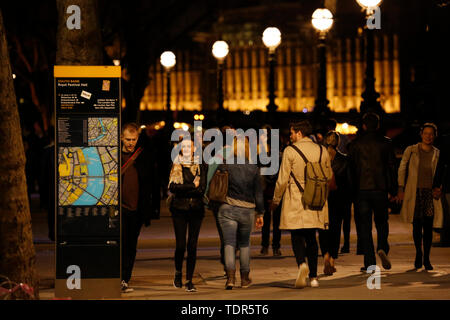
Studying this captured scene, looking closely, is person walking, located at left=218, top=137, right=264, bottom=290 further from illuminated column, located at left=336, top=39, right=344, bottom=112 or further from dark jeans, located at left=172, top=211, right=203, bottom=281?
illuminated column, located at left=336, top=39, right=344, bottom=112

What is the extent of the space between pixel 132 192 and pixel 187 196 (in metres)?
0.62

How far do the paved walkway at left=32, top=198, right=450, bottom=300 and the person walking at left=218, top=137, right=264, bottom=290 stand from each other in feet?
1.13

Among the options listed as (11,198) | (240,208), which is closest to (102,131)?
(11,198)

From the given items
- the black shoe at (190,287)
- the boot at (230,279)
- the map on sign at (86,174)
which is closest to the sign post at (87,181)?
the map on sign at (86,174)

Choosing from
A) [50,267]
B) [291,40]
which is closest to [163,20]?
[50,267]

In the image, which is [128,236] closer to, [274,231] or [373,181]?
[373,181]

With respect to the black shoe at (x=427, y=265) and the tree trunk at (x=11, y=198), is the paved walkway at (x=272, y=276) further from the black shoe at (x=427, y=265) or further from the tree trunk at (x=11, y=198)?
the tree trunk at (x=11, y=198)

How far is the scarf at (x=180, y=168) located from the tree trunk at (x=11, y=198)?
7.49 feet

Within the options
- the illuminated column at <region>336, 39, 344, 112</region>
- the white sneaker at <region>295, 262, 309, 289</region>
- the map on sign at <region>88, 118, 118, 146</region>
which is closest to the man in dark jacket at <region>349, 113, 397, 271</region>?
the white sneaker at <region>295, 262, 309, 289</region>

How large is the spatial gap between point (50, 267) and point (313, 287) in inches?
178

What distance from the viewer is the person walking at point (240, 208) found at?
11898 millimetres

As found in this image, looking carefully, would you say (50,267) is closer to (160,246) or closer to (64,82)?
(160,246)

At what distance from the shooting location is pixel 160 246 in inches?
707
